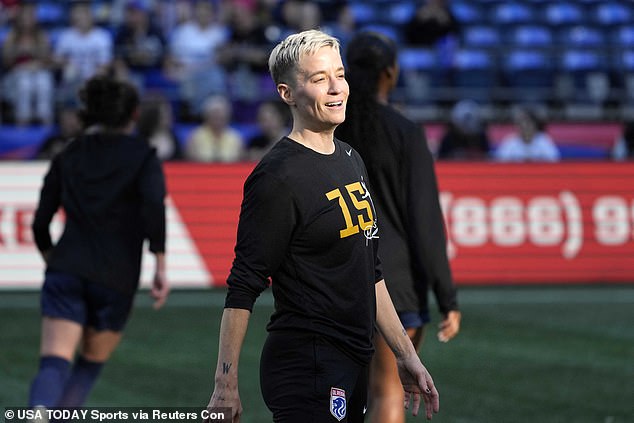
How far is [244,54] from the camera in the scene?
1716cm

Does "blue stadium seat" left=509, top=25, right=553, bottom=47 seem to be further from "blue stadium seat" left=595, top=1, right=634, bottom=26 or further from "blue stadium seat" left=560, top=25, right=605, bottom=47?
"blue stadium seat" left=595, top=1, right=634, bottom=26

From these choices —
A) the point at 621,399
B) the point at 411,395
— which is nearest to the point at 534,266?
the point at 621,399

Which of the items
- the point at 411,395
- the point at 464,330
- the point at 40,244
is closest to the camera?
the point at 411,395

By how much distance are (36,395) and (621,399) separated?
12.3 ft

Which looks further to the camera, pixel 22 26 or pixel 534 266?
pixel 22 26

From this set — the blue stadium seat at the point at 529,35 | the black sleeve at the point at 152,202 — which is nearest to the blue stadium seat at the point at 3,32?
the blue stadium seat at the point at 529,35

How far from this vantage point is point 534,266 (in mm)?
14469

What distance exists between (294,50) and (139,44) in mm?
13555

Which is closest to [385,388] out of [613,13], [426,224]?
[426,224]

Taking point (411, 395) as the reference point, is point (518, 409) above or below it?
below

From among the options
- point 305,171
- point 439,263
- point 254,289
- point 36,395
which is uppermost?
point 305,171

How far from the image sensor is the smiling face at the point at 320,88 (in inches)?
157

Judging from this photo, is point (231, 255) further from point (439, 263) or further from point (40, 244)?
point (439, 263)

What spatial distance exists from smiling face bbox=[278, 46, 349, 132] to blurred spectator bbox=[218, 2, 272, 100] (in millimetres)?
12962
